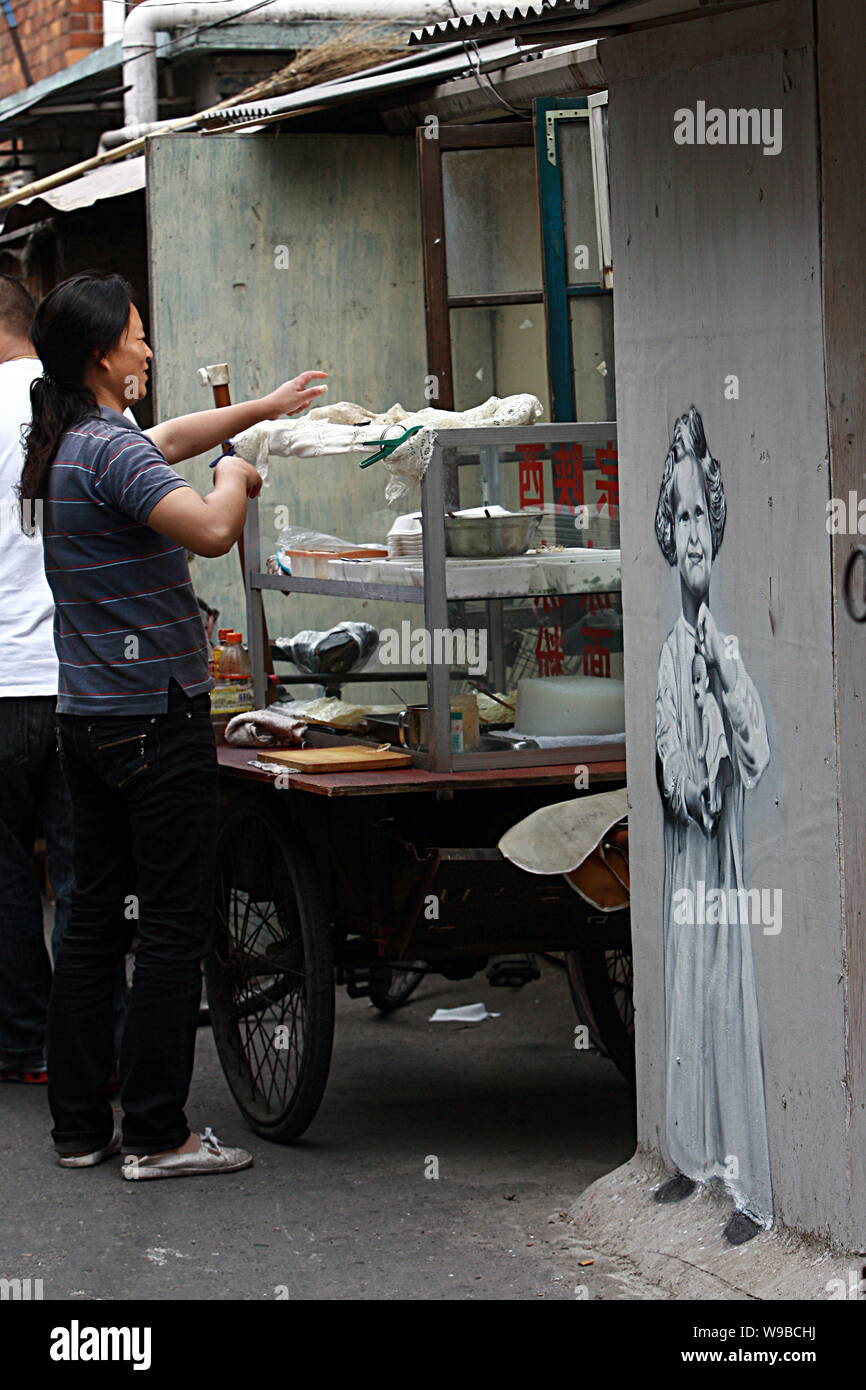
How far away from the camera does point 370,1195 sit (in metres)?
4.74

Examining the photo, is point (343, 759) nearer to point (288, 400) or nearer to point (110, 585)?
point (110, 585)

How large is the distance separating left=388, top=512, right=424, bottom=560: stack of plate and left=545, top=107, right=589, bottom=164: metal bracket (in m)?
1.89

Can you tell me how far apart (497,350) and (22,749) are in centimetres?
252

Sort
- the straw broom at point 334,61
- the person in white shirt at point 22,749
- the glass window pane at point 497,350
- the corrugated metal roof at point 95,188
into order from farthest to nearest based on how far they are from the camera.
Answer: the straw broom at point 334,61 < the corrugated metal roof at point 95,188 < the glass window pane at point 497,350 < the person in white shirt at point 22,749

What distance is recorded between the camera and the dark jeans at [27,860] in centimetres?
560

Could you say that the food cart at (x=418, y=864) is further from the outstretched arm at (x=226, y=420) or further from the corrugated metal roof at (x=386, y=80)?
the corrugated metal roof at (x=386, y=80)

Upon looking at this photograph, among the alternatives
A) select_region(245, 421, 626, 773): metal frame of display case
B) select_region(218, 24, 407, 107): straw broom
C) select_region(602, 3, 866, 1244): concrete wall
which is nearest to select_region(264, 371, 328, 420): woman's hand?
select_region(245, 421, 626, 773): metal frame of display case

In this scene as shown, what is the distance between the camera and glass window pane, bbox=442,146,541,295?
6812 mm

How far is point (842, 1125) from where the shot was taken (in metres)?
3.66

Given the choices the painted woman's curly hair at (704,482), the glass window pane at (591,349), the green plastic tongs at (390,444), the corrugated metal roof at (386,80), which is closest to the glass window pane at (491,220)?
the corrugated metal roof at (386,80)

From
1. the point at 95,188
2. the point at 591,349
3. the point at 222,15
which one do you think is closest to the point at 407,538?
the point at 591,349

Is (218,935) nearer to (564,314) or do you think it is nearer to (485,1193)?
(485,1193)

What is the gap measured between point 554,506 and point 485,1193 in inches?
71.2

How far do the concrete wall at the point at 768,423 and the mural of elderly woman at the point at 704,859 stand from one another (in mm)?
47
